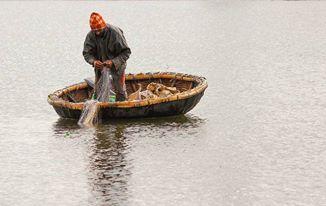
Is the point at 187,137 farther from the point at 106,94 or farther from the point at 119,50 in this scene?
the point at 119,50

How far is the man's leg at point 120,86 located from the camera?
18188 millimetres

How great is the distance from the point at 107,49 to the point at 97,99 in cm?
103

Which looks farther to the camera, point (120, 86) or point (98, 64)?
point (120, 86)

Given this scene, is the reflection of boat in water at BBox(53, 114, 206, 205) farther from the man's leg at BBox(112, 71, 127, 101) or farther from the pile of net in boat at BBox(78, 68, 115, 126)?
the man's leg at BBox(112, 71, 127, 101)

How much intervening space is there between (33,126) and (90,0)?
57.0 m

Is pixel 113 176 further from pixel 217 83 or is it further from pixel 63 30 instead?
pixel 63 30

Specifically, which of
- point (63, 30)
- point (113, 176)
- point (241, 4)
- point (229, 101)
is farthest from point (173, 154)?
point (241, 4)

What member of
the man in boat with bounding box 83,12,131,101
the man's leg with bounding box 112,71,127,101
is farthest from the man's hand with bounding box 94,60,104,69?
the man's leg with bounding box 112,71,127,101

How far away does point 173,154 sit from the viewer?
585 inches

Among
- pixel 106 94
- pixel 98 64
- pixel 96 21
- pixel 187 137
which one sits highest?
pixel 96 21

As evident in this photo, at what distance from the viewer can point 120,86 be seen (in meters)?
18.3

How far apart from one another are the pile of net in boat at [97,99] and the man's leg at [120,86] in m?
0.16

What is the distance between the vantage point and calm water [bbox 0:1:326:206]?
1270 cm

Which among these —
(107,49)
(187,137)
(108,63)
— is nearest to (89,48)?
(107,49)
